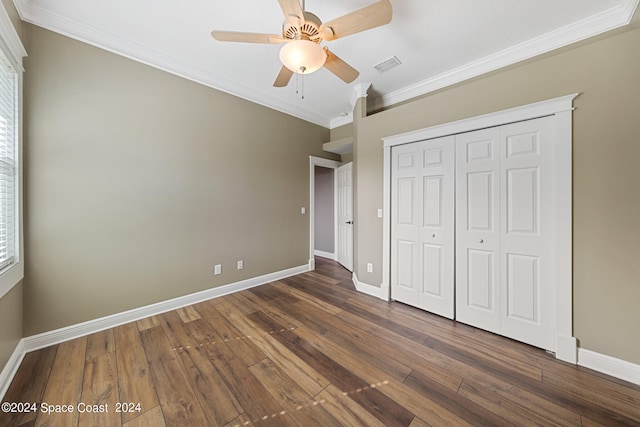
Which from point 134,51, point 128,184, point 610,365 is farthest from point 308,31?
point 610,365

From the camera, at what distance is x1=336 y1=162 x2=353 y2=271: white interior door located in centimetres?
421

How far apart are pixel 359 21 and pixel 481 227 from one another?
6.96 ft

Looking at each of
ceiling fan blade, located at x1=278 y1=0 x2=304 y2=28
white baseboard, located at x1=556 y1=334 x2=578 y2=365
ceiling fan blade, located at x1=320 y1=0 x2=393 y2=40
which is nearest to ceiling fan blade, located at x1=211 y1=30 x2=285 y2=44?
ceiling fan blade, located at x1=278 y1=0 x2=304 y2=28

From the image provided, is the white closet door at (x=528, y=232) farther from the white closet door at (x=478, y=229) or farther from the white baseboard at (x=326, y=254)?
the white baseboard at (x=326, y=254)

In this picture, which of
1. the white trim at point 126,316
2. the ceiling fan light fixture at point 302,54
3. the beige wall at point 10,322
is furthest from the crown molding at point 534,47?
the beige wall at point 10,322

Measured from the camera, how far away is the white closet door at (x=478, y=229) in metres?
2.17

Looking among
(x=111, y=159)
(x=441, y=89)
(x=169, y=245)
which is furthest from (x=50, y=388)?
(x=441, y=89)

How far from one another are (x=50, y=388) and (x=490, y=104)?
13.9 feet

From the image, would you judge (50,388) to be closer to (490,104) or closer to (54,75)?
(54,75)

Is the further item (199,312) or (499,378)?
(199,312)

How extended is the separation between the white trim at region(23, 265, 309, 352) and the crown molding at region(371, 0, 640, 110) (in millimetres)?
3599

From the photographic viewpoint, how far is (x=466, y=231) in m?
2.34

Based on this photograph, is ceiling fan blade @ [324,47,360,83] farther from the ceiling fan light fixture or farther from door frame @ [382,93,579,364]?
door frame @ [382,93,579,364]

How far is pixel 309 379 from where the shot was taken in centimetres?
161
